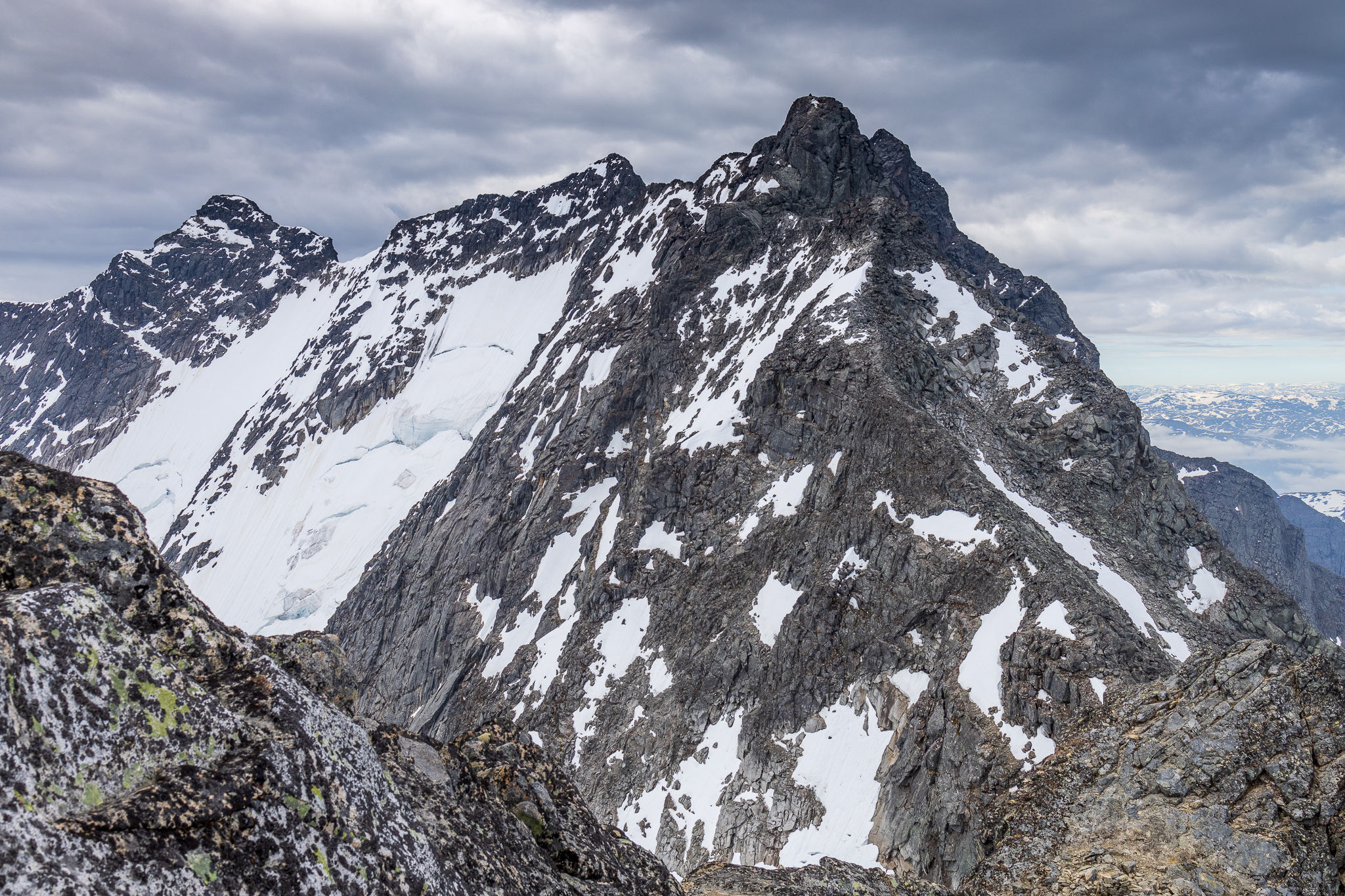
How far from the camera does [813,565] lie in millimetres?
37906

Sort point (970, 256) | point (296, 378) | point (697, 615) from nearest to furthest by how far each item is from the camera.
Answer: point (697, 615) < point (970, 256) < point (296, 378)

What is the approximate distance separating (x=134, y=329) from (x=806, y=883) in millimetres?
224739

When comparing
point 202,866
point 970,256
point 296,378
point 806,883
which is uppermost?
point 970,256

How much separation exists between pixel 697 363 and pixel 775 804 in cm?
3869

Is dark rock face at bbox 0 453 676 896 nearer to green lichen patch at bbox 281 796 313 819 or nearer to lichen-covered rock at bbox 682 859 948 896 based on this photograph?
green lichen patch at bbox 281 796 313 819

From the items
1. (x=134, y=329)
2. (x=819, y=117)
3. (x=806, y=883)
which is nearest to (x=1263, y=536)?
(x=819, y=117)

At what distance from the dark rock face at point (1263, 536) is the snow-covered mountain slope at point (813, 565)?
9355 cm

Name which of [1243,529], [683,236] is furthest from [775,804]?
[1243,529]

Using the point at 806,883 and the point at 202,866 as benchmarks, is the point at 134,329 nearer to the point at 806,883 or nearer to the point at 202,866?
the point at 806,883

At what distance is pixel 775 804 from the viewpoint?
3128 centimetres

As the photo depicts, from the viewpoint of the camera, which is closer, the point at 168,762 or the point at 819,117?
the point at 168,762

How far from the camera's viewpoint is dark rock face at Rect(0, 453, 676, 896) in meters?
4.51

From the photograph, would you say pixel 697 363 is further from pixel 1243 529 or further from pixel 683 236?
pixel 1243 529

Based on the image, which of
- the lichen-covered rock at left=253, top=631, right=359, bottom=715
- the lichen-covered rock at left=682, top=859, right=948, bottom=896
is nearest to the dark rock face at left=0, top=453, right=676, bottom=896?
the lichen-covered rock at left=253, top=631, right=359, bottom=715
